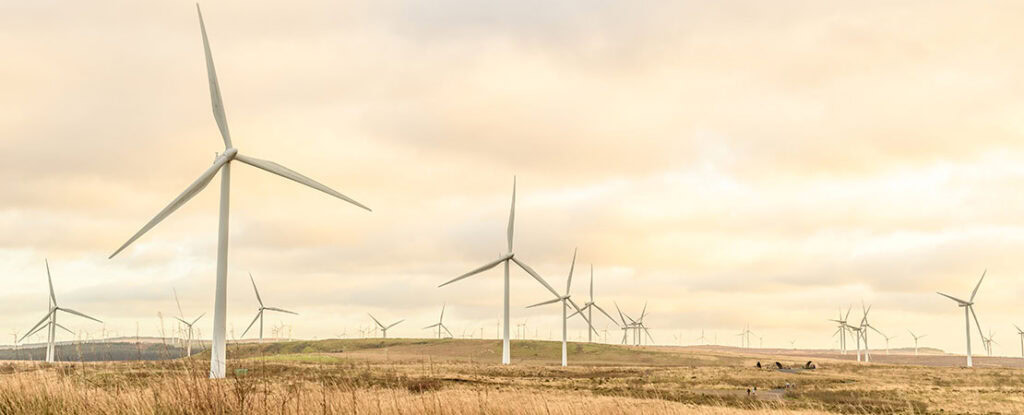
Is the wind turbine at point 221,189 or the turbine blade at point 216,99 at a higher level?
the turbine blade at point 216,99

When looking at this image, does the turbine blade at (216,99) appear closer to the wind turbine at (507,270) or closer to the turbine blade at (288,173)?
the turbine blade at (288,173)

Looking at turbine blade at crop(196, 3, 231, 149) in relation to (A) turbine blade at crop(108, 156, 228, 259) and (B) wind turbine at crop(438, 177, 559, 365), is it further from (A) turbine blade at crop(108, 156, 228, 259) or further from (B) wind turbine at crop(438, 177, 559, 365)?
(B) wind turbine at crop(438, 177, 559, 365)

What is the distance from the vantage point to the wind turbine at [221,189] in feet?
160

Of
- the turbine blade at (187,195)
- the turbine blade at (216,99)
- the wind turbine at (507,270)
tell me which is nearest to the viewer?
the turbine blade at (187,195)

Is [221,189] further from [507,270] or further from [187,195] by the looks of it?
[507,270]

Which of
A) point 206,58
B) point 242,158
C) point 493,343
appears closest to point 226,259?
point 242,158

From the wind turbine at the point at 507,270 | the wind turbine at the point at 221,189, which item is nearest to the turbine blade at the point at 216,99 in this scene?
the wind turbine at the point at 221,189

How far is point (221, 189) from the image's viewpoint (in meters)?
53.7

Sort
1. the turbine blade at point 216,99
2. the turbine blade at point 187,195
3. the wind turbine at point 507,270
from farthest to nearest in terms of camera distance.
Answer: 1. the wind turbine at point 507,270
2. the turbine blade at point 216,99
3. the turbine blade at point 187,195

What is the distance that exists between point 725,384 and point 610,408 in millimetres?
45234

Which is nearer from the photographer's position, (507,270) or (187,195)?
(187,195)

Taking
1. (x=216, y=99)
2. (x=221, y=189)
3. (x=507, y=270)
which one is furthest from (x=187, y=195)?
(x=507, y=270)

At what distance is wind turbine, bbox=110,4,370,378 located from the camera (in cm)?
4881

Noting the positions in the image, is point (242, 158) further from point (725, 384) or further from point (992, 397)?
point (992, 397)
